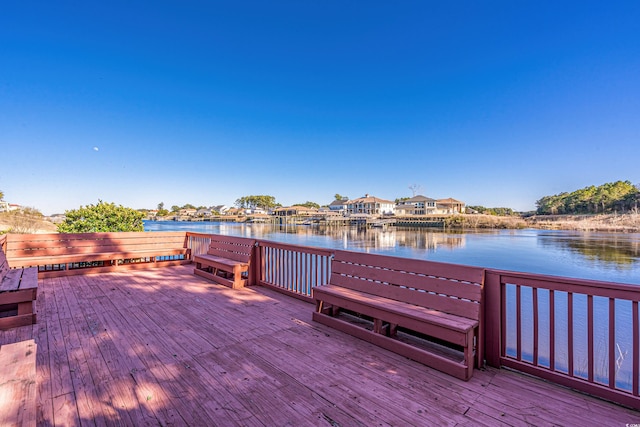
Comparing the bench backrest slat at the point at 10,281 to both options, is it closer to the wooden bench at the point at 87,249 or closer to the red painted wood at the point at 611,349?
the wooden bench at the point at 87,249

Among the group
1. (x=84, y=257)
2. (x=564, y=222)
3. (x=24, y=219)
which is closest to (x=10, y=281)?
(x=84, y=257)

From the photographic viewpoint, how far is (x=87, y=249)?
602 cm

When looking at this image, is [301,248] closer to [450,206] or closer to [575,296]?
[575,296]

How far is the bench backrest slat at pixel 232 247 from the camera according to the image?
16.4ft

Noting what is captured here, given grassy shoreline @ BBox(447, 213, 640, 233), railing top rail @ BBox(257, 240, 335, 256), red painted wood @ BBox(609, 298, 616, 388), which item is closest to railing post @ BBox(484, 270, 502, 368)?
red painted wood @ BBox(609, 298, 616, 388)

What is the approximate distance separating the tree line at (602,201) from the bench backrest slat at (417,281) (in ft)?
192

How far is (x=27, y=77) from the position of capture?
1164 centimetres

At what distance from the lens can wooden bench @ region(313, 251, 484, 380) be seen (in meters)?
2.23

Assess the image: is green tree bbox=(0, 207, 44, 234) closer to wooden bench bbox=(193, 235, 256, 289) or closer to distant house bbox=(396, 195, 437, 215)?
wooden bench bbox=(193, 235, 256, 289)

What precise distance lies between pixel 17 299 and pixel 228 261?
8.81ft

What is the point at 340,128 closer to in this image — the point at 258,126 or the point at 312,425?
the point at 258,126

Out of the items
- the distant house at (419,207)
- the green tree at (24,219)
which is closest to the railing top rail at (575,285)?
the green tree at (24,219)

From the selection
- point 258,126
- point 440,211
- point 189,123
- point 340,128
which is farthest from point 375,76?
point 440,211

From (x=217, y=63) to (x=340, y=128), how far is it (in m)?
18.2
